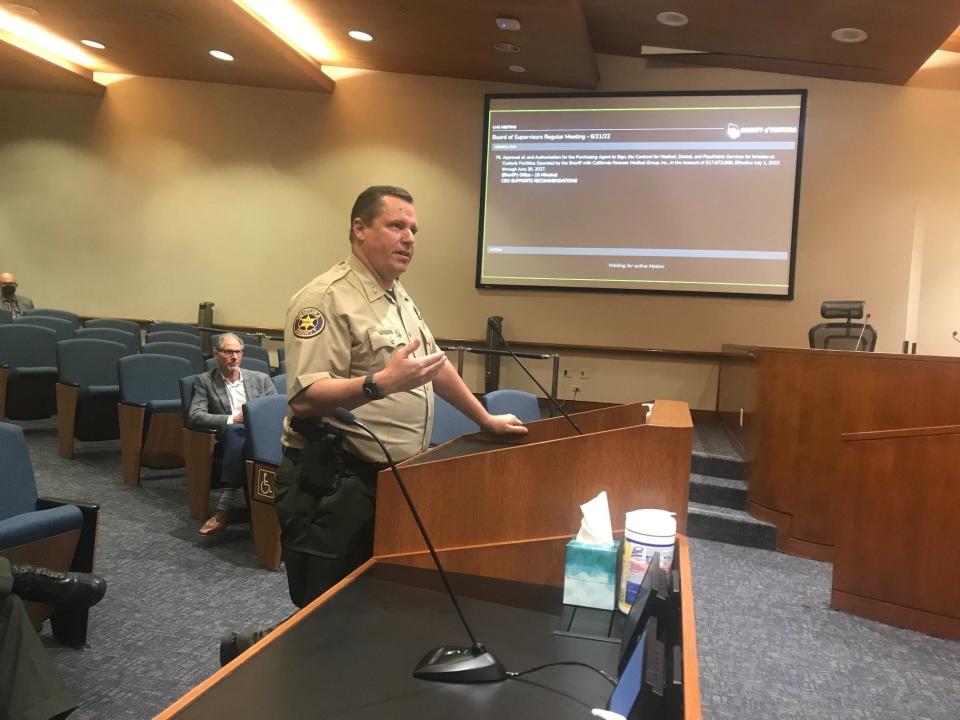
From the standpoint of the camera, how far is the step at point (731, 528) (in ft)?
13.2

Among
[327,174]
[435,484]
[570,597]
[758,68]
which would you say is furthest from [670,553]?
[327,174]

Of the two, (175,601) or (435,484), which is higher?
(435,484)

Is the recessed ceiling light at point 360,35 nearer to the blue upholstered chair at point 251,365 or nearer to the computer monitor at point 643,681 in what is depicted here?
the blue upholstered chair at point 251,365

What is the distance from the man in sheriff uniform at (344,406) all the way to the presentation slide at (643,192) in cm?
510

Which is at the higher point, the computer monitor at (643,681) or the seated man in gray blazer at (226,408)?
the computer monitor at (643,681)

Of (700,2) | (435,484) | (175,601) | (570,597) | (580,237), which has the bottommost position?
(175,601)

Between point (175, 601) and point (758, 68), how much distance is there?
6.09 metres

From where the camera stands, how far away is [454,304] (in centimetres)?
710

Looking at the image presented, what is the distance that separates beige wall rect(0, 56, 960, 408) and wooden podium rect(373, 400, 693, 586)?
5384 millimetres

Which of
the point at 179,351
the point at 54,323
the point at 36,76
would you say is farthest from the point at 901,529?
the point at 36,76

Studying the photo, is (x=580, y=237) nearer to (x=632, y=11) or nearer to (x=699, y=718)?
(x=632, y=11)

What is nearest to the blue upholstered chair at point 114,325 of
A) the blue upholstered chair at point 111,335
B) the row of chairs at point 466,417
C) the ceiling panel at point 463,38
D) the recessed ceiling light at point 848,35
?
the blue upholstered chair at point 111,335

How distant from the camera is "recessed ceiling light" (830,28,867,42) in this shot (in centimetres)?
509

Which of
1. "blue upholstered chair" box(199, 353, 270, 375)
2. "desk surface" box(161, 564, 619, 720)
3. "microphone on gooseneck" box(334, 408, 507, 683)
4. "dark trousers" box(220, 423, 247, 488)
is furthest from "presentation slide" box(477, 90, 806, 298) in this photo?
"microphone on gooseneck" box(334, 408, 507, 683)
